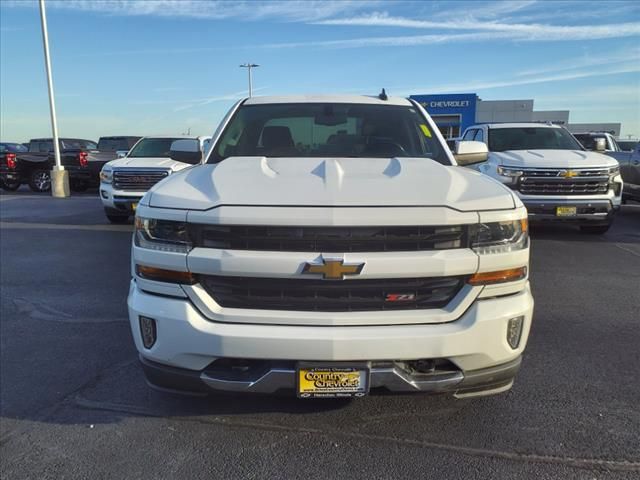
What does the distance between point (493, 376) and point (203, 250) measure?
156 cm

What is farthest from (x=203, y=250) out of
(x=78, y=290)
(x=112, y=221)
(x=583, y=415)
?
(x=112, y=221)

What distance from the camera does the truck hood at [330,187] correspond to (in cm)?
247

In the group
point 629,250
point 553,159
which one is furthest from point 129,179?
point 629,250

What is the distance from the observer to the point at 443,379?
2.45 m

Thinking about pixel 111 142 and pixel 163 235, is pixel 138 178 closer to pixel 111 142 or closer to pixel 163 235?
pixel 163 235

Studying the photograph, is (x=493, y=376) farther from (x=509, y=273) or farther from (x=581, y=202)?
(x=581, y=202)

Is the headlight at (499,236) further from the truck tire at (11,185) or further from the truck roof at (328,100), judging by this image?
the truck tire at (11,185)

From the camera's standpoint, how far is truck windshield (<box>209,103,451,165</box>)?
12.5 feet

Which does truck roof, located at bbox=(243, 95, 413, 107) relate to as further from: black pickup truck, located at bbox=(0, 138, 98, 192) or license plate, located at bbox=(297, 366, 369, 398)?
black pickup truck, located at bbox=(0, 138, 98, 192)

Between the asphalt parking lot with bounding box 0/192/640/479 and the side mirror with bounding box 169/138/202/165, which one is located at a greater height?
the side mirror with bounding box 169/138/202/165

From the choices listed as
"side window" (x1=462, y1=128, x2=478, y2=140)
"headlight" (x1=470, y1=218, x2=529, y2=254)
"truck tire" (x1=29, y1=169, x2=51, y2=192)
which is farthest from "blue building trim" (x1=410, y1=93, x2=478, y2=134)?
"headlight" (x1=470, y1=218, x2=529, y2=254)

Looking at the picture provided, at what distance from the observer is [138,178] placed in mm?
9961

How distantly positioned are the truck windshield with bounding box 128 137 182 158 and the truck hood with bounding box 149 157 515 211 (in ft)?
29.2

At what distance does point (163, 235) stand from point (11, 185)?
20.7m
